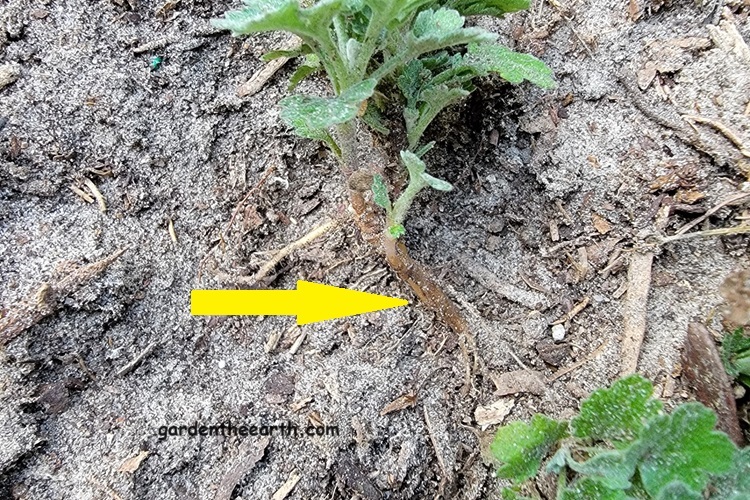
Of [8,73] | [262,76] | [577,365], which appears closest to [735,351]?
[577,365]

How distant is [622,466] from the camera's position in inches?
46.0

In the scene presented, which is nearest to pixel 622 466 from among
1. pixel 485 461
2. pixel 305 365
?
pixel 485 461

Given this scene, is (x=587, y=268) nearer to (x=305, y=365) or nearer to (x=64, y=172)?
(x=305, y=365)

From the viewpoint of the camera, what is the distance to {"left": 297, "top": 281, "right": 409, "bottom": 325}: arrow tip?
1610 mm

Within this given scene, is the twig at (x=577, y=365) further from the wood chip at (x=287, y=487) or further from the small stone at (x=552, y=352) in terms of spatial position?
the wood chip at (x=287, y=487)

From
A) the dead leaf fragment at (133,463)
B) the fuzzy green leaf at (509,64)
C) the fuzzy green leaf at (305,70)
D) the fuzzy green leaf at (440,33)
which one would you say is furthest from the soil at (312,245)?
the fuzzy green leaf at (440,33)

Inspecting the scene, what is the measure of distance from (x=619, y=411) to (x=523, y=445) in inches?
8.2

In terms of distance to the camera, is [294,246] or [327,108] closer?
[327,108]

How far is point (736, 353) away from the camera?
1348mm

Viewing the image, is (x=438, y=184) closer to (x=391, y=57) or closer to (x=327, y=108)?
(x=327, y=108)

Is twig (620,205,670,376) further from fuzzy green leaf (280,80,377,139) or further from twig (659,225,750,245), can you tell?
fuzzy green leaf (280,80,377,139)

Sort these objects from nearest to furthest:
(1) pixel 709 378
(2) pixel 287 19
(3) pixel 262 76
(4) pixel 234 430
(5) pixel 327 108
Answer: (2) pixel 287 19 < (5) pixel 327 108 < (1) pixel 709 378 < (4) pixel 234 430 < (3) pixel 262 76

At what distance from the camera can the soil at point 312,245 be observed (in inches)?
58.6

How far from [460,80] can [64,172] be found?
1130mm
